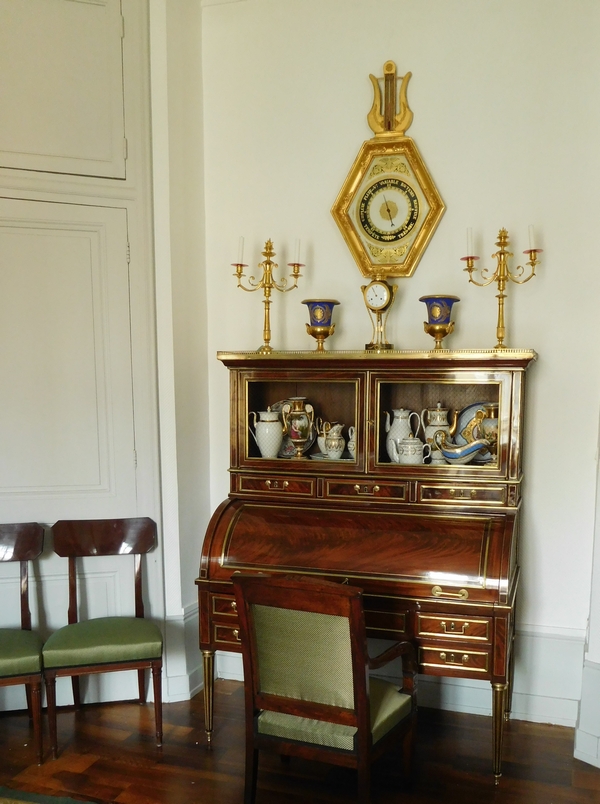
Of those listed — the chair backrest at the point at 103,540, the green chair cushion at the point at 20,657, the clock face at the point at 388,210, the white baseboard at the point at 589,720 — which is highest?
the clock face at the point at 388,210

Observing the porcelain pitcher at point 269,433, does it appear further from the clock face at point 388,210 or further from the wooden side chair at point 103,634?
the clock face at point 388,210

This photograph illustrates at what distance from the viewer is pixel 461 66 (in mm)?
3070

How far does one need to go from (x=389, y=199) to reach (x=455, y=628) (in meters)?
2.02

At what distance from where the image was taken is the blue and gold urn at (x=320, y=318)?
3146 mm

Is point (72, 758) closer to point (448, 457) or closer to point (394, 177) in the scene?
point (448, 457)

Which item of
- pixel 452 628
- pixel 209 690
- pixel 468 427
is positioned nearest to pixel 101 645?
pixel 209 690

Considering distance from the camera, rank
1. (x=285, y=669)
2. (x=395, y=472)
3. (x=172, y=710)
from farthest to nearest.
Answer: (x=172, y=710) < (x=395, y=472) < (x=285, y=669)

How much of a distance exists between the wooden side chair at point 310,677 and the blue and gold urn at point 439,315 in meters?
1.38

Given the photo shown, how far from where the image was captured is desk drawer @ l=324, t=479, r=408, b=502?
2.95m

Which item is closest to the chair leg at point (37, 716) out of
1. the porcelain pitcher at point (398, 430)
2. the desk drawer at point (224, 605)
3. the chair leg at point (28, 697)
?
the chair leg at point (28, 697)

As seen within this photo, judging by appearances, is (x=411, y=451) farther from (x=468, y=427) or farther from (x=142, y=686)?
(x=142, y=686)

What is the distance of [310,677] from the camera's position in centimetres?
219

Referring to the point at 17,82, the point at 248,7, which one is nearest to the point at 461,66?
the point at 248,7

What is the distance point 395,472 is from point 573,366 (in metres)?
0.95
